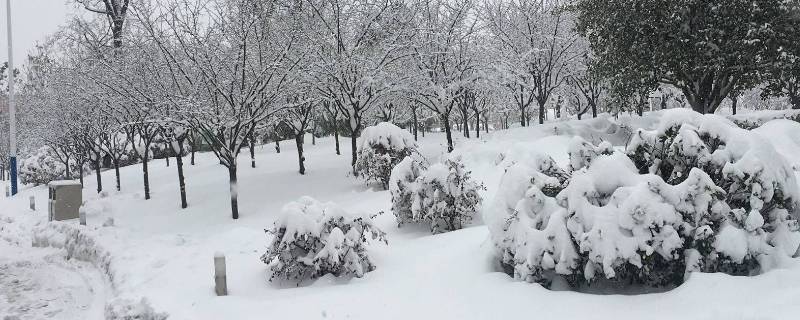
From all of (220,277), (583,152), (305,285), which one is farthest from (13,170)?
(583,152)

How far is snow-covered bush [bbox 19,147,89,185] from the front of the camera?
31.0m

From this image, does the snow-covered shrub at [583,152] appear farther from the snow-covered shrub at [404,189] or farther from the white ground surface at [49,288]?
the white ground surface at [49,288]

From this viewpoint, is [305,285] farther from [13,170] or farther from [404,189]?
[13,170]

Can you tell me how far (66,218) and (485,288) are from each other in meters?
15.3

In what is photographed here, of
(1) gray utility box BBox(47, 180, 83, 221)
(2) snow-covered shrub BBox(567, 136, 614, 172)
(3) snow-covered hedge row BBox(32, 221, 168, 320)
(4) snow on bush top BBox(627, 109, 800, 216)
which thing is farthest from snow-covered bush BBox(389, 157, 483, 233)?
(1) gray utility box BBox(47, 180, 83, 221)

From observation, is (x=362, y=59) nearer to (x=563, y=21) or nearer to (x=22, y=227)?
(x=22, y=227)

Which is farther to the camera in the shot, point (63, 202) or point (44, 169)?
point (44, 169)

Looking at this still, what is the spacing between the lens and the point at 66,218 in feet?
54.1

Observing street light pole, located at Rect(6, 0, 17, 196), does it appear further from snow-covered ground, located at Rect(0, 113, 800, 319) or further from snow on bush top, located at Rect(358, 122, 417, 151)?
snow on bush top, located at Rect(358, 122, 417, 151)

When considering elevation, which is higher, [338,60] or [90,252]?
[338,60]

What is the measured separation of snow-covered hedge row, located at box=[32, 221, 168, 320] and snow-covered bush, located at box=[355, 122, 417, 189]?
6.54 meters

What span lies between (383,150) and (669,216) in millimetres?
9769

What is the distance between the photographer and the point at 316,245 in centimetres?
753

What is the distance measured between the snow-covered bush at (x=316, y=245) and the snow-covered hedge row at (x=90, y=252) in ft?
5.50
